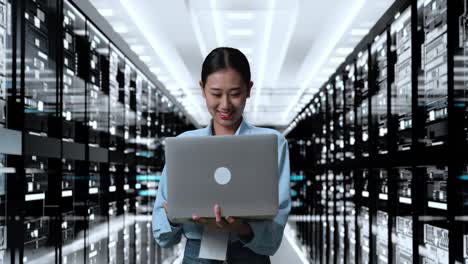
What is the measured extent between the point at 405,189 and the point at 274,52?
4263 mm

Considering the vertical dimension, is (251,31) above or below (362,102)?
above

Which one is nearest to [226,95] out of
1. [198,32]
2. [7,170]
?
[7,170]

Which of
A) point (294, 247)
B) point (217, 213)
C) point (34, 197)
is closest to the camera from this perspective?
point (217, 213)

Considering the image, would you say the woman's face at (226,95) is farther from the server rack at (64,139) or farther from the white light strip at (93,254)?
the white light strip at (93,254)

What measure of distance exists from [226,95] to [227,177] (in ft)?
0.80

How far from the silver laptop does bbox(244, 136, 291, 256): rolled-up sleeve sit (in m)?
0.05

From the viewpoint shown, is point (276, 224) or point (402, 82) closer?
point (276, 224)

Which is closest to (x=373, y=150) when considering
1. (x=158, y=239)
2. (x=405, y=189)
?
(x=405, y=189)

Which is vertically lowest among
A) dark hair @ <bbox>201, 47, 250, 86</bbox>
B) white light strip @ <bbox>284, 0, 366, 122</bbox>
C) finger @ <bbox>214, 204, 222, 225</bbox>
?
finger @ <bbox>214, 204, 222, 225</bbox>

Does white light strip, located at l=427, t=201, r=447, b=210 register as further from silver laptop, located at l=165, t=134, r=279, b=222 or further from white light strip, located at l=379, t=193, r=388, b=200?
silver laptop, located at l=165, t=134, r=279, b=222

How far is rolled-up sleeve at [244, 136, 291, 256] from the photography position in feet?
5.80

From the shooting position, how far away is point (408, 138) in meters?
3.33

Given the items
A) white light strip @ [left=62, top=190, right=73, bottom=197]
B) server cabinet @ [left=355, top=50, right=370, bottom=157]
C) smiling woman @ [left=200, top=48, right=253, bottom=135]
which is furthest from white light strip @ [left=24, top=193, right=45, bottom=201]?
server cabinet @ [left=355, top=50, right=370, bottom=157]

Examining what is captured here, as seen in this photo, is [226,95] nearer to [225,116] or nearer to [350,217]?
[225,116]
